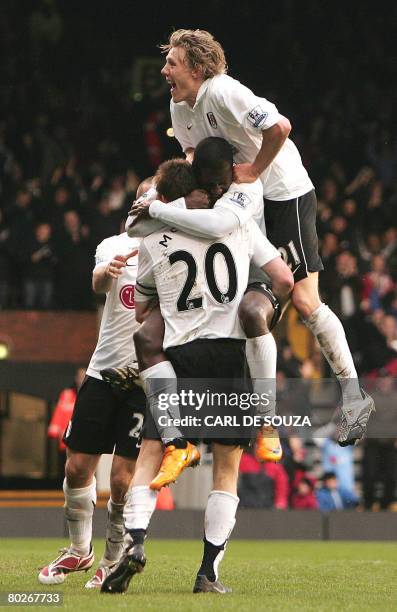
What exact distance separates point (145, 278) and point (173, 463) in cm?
105

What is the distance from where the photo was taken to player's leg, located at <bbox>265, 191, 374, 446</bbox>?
7.85 m

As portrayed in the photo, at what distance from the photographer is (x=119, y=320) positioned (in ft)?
26.6

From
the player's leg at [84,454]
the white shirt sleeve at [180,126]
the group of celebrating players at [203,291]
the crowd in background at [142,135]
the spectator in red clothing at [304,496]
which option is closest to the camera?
the group of celebrating players at [203,291]

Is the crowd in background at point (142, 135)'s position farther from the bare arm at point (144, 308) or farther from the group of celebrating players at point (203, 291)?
the bare arm at point (144, 308)

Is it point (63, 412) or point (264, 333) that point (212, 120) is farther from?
point (63, 412)

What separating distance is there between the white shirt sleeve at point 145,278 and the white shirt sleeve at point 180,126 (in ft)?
2.99

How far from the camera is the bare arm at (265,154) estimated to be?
23.9 feet

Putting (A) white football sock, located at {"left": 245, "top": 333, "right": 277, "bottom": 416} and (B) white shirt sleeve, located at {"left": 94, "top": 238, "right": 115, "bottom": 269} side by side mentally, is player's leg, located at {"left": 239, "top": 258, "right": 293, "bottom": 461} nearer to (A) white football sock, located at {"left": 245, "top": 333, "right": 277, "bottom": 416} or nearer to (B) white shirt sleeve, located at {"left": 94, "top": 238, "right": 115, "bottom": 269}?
(A) white football sock, located at {"left": 245, "top": 333, "right": 277, "bottom": 416}

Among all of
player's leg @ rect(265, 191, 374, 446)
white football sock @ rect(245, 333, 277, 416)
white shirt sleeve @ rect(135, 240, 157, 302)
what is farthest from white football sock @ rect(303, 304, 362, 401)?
white shirt sleeve @ rect(135, 240, 157, 302)

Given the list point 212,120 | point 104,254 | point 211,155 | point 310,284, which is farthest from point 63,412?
point 211,155

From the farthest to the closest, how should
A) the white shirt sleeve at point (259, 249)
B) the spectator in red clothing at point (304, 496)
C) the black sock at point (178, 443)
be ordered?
the spectator in red clothing at point (304, 496), the white shirt sleeve at point (259, 249), the black sock at point (178, 443)

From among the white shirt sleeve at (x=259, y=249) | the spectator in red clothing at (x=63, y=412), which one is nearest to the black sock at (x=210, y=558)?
the white shirt sleeve at (x=259, y=249)

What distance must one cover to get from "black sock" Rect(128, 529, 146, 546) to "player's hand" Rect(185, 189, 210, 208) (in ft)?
5.66

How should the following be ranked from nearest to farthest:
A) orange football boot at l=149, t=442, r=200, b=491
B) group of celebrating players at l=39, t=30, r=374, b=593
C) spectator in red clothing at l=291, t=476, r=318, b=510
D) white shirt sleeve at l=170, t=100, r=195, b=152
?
1. orange football boot at l=149, t=442, r=200, b=491
2. group of celebrating players at l=39, t=30, r=374, b=593
3. white shirt sleeve at l=170, t=100, r=195, b=152
4. spectator in red clothing at l=291, t=476, r=318, b=510
